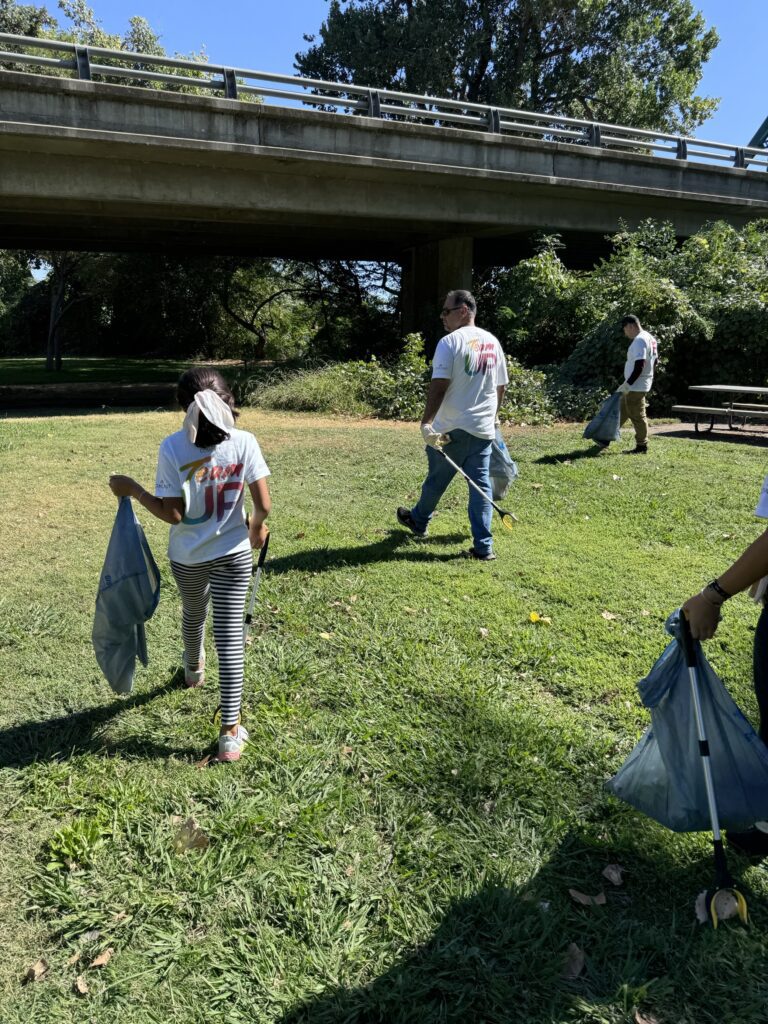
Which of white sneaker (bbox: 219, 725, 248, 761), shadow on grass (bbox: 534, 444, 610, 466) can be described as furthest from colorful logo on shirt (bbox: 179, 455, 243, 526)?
shadow on grass (bbox: 534, 444, 610, 466)

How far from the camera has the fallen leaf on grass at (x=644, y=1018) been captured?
200 cm

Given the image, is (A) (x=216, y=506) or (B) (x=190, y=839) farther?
(A) (x=216, y=506)

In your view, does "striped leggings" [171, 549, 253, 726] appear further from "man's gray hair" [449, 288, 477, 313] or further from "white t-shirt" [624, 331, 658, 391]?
"white t-shirt" [624, 331, 658, 391]

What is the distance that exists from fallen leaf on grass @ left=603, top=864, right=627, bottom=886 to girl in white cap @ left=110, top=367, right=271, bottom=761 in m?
1.58

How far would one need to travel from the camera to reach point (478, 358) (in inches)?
214

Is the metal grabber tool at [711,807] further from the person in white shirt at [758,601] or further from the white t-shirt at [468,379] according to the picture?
the white t-shirt at [468,379]

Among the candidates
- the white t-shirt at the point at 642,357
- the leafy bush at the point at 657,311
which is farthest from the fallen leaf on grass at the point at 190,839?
the leafy bush at the point at 657,311

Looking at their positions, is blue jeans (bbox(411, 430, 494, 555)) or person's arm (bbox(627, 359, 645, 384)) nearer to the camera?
blue jeans (bbox(411, 430, 494, 555))

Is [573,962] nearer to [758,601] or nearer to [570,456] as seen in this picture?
[758,601]

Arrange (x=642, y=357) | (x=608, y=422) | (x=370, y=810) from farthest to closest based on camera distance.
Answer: (x=608, y=422), (x=642, y=357), (x=370, y=810)

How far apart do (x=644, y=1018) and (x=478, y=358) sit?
4.30 metres

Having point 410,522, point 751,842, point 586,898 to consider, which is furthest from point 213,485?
point 410,522

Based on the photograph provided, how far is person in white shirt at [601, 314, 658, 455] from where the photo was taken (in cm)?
927

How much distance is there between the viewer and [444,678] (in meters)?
3.86
